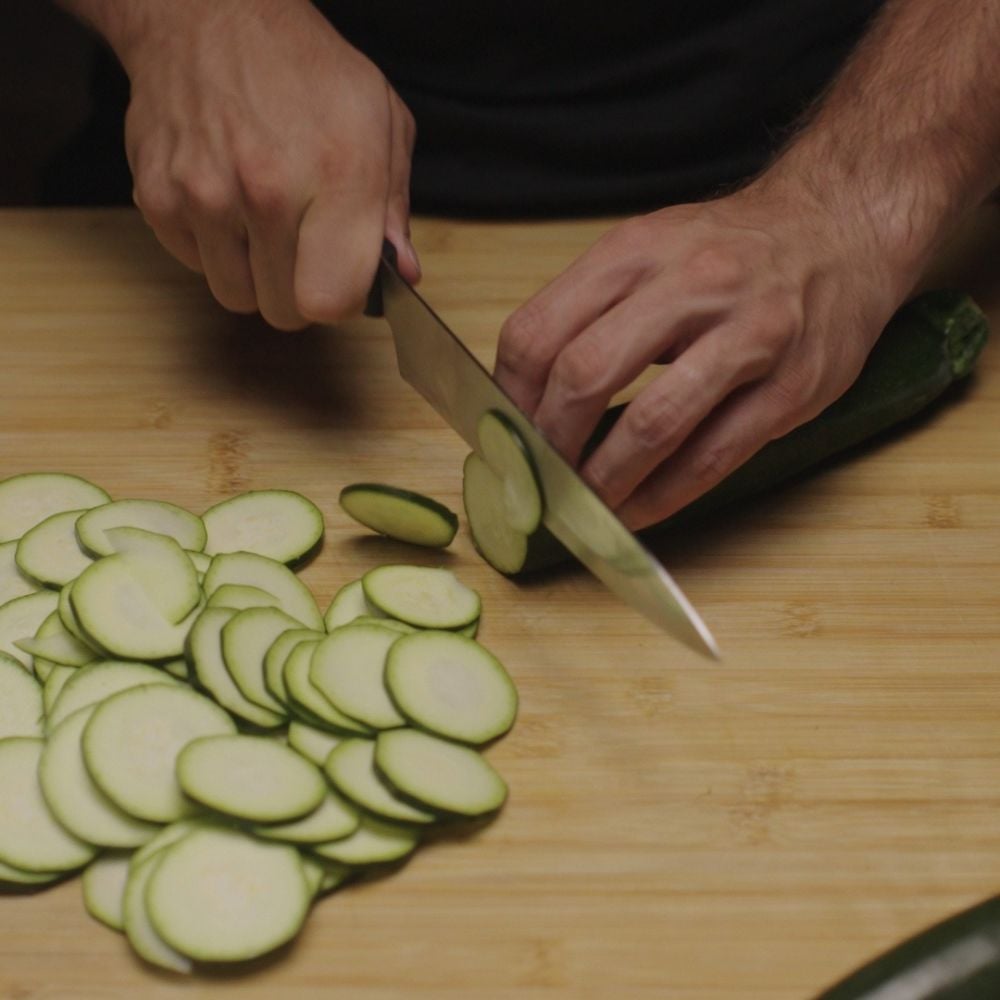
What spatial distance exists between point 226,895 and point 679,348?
87 centimetres

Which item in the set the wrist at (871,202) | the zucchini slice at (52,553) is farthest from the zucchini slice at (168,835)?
the wrist at (871,202)

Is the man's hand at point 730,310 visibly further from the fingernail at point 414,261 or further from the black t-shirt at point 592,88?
the black t-shirt at point 592,88

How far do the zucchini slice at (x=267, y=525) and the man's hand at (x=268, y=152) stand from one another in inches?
10.5

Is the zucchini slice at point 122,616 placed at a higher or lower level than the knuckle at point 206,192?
lower

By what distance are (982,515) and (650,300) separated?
0.63 meters

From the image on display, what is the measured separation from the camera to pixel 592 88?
2.42m

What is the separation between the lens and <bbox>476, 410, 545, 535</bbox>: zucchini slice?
1677mm

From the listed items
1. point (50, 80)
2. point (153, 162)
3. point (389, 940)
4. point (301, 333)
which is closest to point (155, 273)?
point (301, 333)

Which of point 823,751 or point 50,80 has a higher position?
point 823,751

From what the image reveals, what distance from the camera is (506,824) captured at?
156 cm

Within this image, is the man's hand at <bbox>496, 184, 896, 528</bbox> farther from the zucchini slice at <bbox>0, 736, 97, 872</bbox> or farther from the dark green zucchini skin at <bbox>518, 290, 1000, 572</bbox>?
the zucchini slice at <bbox>0, 736, 97, 872</bbox>

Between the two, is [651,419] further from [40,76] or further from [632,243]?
[40,76]

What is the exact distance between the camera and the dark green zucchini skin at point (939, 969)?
53.3 inches

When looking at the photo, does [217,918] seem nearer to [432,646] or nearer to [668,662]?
[432,646]
